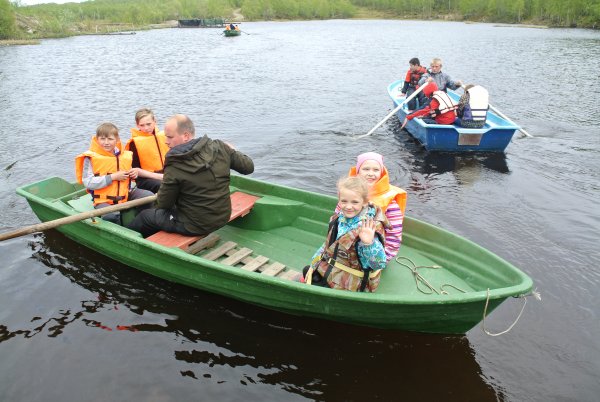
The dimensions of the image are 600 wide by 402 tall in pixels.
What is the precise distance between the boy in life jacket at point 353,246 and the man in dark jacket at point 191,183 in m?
1.35

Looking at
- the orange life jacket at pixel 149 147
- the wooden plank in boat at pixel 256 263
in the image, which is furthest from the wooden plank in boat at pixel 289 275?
the orange life jacket at pixel 149 147

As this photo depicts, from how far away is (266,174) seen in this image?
990 centimetres

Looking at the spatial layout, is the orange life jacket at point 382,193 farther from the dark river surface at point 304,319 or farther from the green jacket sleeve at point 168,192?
the green jacket sleeve at point 168,192

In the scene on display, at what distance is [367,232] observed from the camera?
11.9 ft

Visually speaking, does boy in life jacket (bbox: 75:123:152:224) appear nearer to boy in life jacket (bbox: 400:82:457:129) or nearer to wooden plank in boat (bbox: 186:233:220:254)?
wooden plank in boat (bbox: 186:233:220:254)

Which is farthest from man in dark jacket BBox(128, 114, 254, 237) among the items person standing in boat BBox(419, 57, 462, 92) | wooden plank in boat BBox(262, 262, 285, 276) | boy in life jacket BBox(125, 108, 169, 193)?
person standing in boat BBox(419, 57, 462, 92)

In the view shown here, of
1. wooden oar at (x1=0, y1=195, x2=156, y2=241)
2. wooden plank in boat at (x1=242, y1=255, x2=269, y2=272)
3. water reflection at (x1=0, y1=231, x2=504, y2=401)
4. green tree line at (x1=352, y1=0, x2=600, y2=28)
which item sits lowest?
water reflection at (x1=0, y1=231, x2=504, y2=401)

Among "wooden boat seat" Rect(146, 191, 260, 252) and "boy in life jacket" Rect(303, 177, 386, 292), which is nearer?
"boy in life jacket" Rect(303, 177, 386, 292)

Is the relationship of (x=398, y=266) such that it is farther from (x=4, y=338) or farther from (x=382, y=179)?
(x=4, y=338)

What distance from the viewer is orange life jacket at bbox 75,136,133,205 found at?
552cm

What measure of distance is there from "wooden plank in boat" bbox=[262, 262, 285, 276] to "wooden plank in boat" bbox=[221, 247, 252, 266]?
40 centimetres

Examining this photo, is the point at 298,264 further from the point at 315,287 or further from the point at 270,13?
the point at 270,13

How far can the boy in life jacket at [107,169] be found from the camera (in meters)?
5.46

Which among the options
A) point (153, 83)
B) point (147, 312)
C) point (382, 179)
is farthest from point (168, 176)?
point (153, 83)
